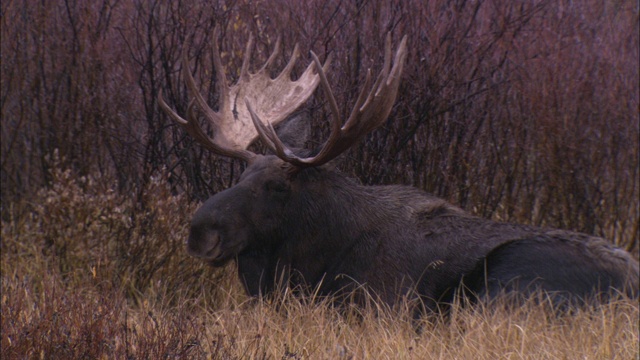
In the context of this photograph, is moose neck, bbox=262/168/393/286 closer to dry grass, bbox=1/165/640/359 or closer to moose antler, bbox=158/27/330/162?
dry grass, bbox=1/165/640/359

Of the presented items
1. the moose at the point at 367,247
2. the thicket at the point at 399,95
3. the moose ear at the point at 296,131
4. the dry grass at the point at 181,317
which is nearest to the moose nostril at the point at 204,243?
the moose at the point at 367,247

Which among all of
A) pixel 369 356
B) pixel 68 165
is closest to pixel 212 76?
pixel 68 165

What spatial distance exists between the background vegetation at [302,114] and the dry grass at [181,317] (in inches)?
1.0

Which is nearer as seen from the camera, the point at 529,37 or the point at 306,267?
the point at 306,267

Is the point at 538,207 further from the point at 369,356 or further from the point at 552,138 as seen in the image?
the point at 369,356

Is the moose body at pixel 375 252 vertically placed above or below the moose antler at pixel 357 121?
below

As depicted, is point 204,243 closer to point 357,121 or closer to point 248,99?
point 357,121

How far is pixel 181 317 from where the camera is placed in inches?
161

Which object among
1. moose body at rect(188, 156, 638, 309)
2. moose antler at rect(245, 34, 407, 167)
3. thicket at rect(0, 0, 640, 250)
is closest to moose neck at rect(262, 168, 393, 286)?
moose body at rect(188, 156, 638, 309)

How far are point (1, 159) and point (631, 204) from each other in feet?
14.6

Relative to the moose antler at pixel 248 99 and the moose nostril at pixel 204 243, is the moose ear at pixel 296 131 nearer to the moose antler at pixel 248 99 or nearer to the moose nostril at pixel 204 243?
the moose antler at pixel 248 99

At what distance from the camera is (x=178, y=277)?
5711 mm

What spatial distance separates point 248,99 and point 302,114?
0.36 meters

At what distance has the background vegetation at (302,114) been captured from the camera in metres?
5.79
